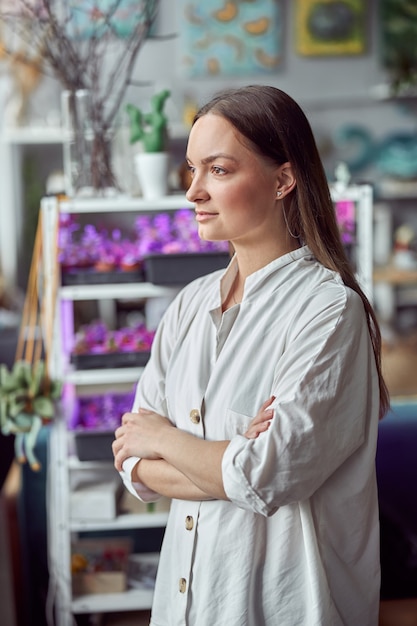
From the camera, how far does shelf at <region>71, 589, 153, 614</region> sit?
93.3 inches

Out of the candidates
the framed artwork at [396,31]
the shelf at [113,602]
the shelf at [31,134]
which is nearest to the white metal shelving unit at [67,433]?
the shelf at [113,602]

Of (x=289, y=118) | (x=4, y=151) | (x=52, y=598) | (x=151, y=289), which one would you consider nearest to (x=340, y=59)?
(x=4, y=151)

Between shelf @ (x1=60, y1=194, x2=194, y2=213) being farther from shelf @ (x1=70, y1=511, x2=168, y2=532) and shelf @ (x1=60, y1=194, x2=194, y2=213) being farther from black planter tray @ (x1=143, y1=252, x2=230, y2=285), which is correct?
shelf @ (x1=70, y1=511, x2=168, y2=532)

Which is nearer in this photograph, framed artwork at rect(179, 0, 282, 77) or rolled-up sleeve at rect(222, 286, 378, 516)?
rolled-up sleeve at rect(222, 286, 378, 516)

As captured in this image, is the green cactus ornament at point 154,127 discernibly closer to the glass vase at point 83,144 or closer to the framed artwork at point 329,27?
the glass vase at point 83,144

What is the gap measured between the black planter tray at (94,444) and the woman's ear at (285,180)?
3.69 feet

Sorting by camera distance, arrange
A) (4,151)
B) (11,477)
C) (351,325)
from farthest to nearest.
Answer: (4,151)
(11,477)
(351,325)

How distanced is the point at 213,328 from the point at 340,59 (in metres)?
4.75

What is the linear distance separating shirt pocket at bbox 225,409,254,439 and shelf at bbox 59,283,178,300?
103 centimetres

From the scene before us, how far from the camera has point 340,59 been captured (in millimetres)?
5707

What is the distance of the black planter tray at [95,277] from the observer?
87.8 inches

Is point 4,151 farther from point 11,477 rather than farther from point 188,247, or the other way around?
point 188,247

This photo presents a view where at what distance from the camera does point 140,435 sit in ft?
4.32

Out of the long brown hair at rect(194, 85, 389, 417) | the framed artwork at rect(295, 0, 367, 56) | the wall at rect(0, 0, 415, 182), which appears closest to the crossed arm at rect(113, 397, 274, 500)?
the long brown hair at rect(194, 85, 389, 417)
